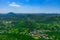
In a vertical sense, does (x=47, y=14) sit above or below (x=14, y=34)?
above

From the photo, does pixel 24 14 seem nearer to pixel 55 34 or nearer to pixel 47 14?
pixel 47 14

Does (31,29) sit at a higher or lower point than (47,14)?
lower

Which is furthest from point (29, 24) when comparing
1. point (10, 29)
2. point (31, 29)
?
point (10, 29)

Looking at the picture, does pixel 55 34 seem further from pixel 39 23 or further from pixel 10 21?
pixel 10 21

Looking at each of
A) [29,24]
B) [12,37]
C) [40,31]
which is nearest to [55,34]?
[40,31]

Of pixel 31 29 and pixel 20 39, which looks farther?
pixel 31 29

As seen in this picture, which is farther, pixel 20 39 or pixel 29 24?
pixel 29 24
